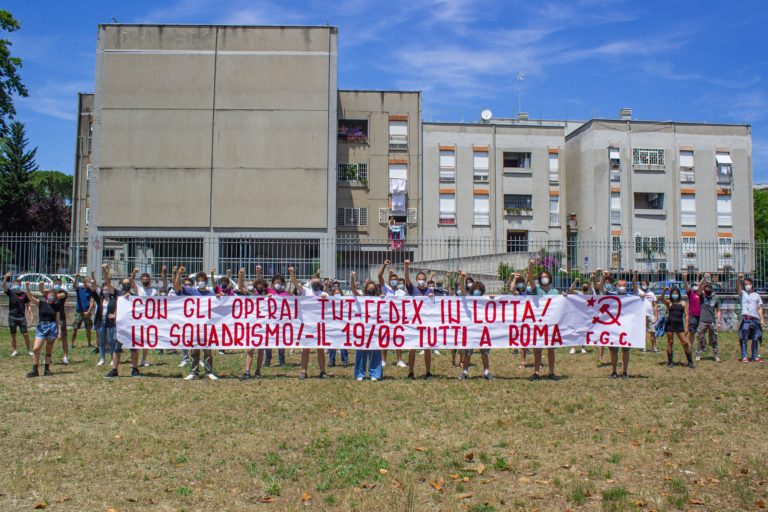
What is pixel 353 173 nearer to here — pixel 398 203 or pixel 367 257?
pixel 398 203

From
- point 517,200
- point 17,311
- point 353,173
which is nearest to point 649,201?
point 517,200

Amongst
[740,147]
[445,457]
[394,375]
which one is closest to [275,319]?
[394,375]

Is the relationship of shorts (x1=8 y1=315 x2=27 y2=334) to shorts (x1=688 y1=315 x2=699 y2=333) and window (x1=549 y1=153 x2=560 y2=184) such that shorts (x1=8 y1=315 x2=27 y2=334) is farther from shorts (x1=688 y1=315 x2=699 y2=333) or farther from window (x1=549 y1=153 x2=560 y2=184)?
window (x1=549 y1=153 x2=560 y2=184)

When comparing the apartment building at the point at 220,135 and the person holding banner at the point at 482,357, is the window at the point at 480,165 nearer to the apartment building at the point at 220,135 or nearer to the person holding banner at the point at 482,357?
the apartment building at the point at 220,135

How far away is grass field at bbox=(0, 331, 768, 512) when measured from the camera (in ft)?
21.0

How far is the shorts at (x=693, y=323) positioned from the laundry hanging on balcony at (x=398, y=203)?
111ft

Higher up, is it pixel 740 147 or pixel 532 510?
pixel 740 147

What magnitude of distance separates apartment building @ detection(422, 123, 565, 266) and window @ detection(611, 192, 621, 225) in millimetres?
3824


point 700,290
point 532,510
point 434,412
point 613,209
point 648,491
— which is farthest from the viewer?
point 613,209

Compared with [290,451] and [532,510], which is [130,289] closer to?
[290,451]

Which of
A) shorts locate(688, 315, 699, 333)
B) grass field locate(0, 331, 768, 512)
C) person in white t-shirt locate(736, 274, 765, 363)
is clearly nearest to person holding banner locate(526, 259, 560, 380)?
grass field locate(0, 331, 768, 512)

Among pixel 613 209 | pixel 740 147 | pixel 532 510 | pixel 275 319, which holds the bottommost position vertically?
pixel 532 510

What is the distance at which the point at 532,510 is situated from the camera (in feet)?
19.9

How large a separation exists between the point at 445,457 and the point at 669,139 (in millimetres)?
49276
